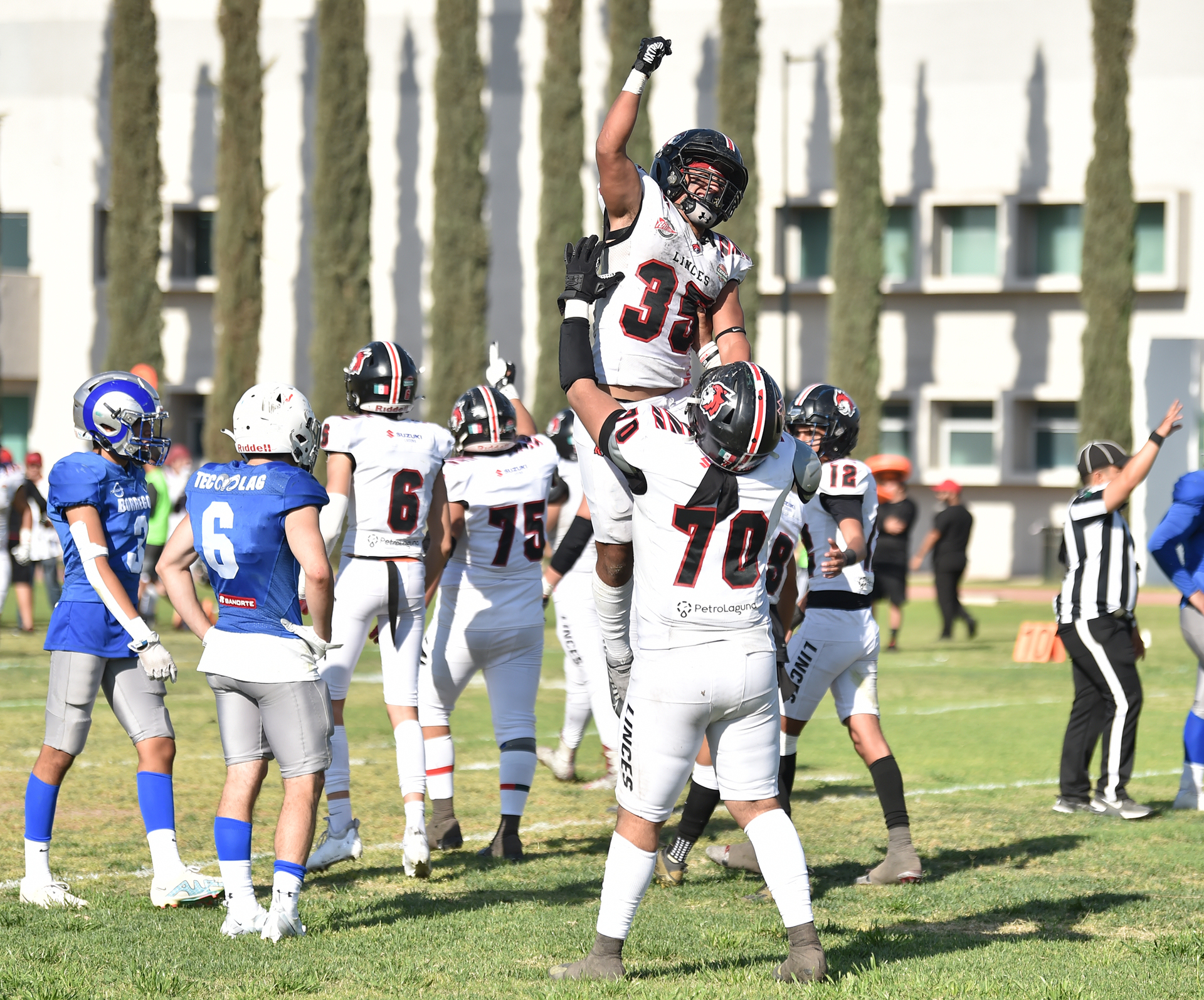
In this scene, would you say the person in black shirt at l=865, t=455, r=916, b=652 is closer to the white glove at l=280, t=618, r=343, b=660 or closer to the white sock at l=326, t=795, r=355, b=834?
the white sock at l=326, t=795, r=355, b=834

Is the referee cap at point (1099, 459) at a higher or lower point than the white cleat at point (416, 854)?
higher

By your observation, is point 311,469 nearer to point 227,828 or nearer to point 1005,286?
point 227,828

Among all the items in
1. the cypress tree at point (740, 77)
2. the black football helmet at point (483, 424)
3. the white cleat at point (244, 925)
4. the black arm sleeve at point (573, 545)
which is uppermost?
the cypress tree at point (740, 77)

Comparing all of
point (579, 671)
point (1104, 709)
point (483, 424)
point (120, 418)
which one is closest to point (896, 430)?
point (579, 671)

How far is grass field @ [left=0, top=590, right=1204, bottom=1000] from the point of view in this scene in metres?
A: 5.59

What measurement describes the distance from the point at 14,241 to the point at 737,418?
34452mm

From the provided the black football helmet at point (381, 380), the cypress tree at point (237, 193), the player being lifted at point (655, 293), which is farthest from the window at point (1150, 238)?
the player being lifted at point (655, 293)

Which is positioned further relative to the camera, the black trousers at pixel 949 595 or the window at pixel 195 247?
the window at pixel 195 247

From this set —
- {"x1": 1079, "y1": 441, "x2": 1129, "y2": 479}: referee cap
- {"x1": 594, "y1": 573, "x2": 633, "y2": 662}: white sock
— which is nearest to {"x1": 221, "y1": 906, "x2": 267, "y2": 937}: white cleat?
{"x1": 594, "y1": 573, "x2": 633, "y2": 662}: white sock

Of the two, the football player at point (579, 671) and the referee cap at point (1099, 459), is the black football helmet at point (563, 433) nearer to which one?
the football player at point (579, 671)

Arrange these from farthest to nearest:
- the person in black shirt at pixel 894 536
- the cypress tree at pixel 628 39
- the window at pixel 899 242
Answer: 1. the window at pixel 899 242
2. the cypress tree at pixel 628 39
3. the person in black shirt at pixel 894 536

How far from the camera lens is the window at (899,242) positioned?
33438 millimetres

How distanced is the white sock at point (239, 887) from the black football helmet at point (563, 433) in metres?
5.27

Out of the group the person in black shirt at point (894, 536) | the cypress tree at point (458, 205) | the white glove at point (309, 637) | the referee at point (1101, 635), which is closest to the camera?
the white glove at point (309, 637)
